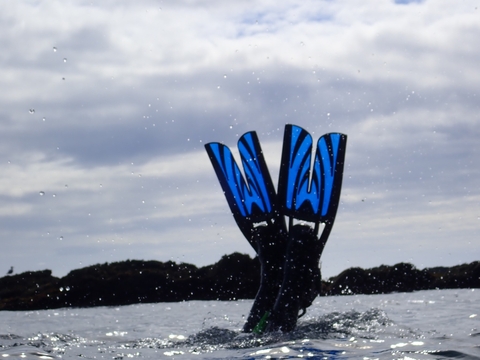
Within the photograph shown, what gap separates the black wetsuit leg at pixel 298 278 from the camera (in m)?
A: 9.47

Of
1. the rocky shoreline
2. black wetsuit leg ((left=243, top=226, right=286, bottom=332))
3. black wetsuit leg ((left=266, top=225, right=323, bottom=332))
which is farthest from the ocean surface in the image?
the rocky shoreline

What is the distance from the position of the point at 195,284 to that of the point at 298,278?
16.6 m

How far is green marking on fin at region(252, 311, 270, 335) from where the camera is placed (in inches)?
368

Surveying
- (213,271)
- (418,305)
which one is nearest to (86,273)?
(213,271)

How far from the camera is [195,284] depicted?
26.2 metres

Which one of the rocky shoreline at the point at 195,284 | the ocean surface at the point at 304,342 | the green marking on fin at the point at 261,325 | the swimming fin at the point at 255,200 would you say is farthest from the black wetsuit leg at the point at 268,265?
the rocky shoreline at the point at 195,284

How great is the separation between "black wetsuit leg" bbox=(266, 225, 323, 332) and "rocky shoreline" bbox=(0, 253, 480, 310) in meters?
14.3

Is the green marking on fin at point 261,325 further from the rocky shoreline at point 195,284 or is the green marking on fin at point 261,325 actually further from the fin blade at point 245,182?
the rocky shoreline at point 195,284

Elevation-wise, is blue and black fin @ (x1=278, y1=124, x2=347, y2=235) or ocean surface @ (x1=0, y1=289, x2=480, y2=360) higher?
blue and black fin @ (x1=278, y1=124, x2=347, y2=235)

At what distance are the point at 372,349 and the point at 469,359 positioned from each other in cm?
115

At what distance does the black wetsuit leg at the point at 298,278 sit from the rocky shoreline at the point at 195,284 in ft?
46.8

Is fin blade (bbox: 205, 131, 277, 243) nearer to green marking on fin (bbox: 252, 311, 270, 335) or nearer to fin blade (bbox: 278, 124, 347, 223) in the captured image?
fin blade (bbox: 278, 124, 347, 223)

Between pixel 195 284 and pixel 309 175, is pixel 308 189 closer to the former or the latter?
pixel 309 175

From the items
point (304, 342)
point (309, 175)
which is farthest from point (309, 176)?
point (304, 342)
